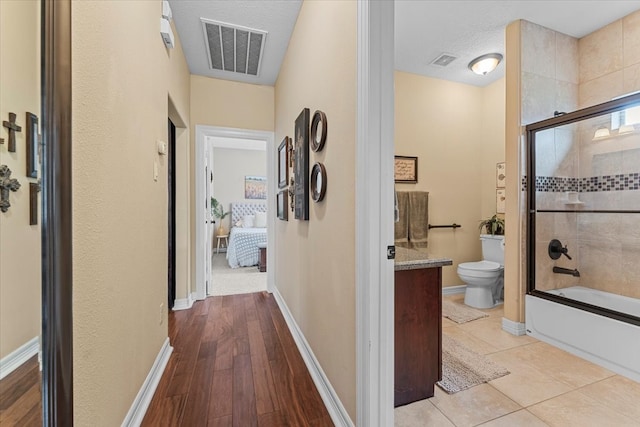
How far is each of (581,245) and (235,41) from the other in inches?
148

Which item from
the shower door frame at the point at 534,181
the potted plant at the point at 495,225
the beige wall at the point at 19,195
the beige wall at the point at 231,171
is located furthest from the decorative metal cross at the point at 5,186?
the beige wall at the point at 231,171

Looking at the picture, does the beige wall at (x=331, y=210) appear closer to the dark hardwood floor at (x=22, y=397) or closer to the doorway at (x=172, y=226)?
the dark hardwood floor at (x=22, y=397)

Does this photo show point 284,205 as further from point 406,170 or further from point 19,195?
point 19,195

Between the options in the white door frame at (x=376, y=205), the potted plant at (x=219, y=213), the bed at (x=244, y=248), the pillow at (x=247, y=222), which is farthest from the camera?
the pillow at (x=247, y=222)

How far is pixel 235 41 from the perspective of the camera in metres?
2.57

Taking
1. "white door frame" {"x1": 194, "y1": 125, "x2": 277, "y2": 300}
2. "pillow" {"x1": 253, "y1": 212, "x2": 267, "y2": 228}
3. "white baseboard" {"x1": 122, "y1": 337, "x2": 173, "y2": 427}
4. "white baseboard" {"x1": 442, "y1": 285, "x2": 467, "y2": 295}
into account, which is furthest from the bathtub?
"pillow" {"x1": 253, "y1": 212, "x2": 267, "y2": 228}

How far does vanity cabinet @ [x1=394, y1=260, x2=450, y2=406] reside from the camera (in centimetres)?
148

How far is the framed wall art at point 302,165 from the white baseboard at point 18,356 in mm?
1465

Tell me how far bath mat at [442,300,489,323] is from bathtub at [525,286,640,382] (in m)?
Answer: 0.45

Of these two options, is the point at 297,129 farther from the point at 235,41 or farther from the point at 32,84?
the point at 32,84

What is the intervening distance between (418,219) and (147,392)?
2.82 m

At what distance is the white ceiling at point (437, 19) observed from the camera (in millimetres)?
2143

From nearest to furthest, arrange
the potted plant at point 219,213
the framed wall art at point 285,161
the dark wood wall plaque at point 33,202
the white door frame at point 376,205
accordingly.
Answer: the dark wood wall plaque at point 33,202 < the white door frame at point 376,205 < the framed wall art at point 285,161 < the potted plant at point 219,213

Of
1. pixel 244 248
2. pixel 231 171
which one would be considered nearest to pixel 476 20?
pixel 244 248
